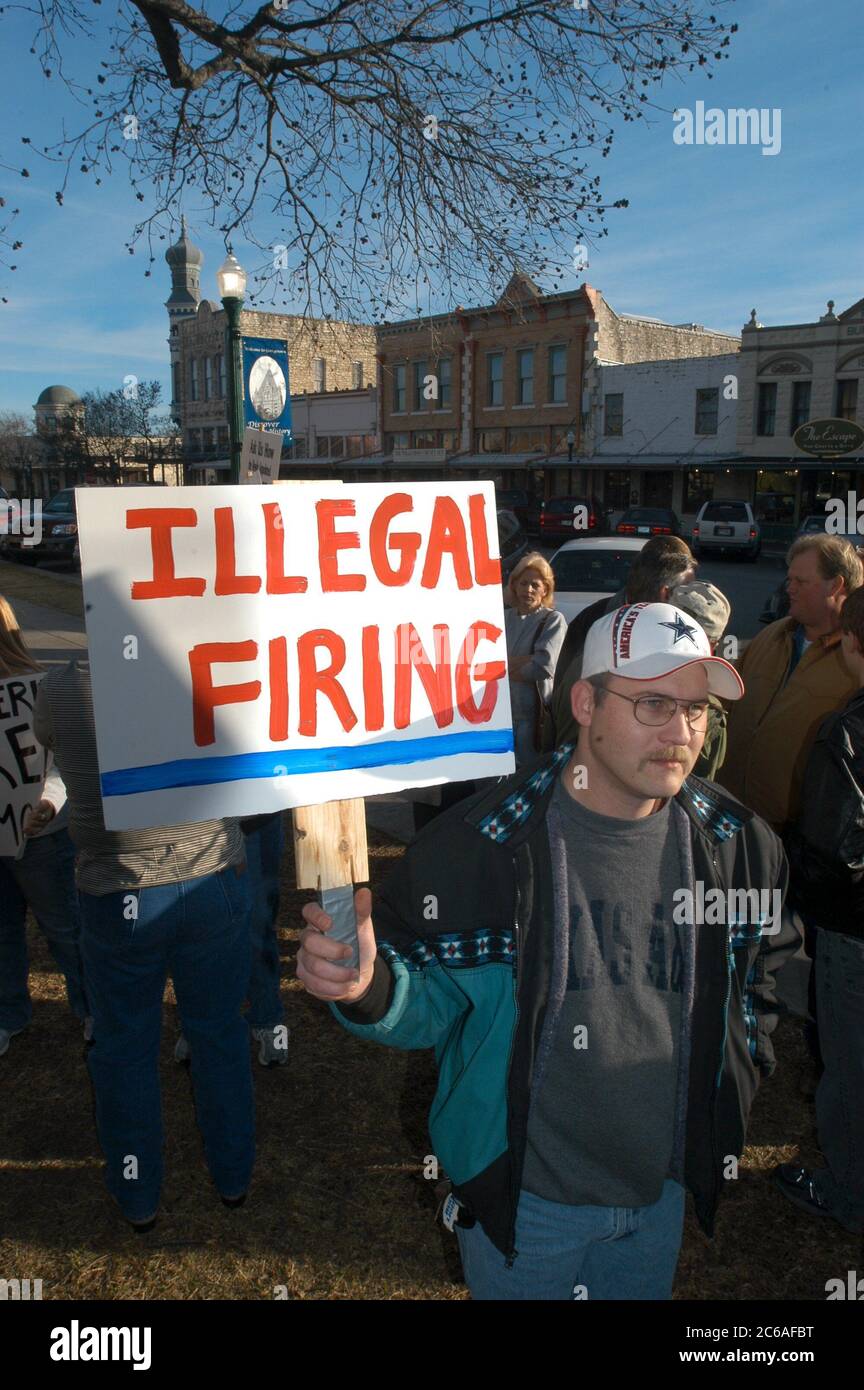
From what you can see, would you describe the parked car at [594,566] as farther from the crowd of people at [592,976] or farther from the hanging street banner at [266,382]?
the crowd of people at [592,976]

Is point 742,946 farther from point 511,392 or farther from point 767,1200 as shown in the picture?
point 511,392

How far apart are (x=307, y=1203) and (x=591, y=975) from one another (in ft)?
6.31

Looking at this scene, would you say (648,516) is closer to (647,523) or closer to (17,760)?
(647,523)

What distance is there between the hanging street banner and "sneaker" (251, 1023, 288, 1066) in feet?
15.9

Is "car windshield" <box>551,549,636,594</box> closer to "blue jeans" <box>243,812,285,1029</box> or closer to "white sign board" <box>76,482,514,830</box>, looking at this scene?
"blue jeans" <box>243,812,285,1029</box>

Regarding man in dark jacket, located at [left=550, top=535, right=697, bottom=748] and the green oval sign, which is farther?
the green oval sign

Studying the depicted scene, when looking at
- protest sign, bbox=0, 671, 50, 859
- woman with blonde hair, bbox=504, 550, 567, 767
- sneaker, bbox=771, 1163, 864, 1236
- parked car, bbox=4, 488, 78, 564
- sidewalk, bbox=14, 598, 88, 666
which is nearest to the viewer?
sneaker, bbox=771, 1163, 864, 1236

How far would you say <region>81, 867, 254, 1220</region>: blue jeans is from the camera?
257cm

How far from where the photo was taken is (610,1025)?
6.03ft

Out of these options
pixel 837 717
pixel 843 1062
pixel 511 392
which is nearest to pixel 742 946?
pixel 837 717

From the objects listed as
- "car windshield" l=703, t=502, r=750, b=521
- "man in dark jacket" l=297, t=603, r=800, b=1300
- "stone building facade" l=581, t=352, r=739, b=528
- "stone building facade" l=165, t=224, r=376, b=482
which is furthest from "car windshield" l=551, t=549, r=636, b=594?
"stone building facade" l=165, t=224, r=376, b=482

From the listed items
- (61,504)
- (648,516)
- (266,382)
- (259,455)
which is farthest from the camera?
(648,516)

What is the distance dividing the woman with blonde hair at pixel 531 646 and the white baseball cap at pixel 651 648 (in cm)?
279

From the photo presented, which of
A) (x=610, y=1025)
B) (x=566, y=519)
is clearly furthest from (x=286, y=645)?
(x=566, y=519)
